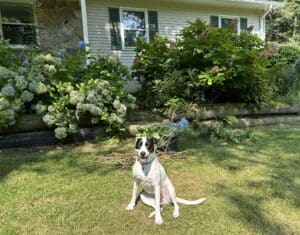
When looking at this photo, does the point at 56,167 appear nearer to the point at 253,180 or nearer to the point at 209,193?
the point at 209,193

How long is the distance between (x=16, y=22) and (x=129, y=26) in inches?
136

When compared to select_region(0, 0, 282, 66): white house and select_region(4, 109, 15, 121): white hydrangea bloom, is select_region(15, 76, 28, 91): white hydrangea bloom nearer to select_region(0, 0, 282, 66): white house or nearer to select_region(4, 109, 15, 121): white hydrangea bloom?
select_region(4, 109, 15, 121): white hydrangea bloom

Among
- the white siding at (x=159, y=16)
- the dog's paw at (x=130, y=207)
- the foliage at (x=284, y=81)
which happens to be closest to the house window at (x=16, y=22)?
the white siding at (x=159, y=16)

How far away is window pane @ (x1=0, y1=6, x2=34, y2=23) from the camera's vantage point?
1056 cm

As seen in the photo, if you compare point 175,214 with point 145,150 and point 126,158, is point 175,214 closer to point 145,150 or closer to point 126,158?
point 145,150

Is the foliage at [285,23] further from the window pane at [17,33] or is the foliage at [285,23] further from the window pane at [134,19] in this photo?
the window pane at [17,33]

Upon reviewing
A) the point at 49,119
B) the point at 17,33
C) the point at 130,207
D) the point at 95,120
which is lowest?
the point at 130,207

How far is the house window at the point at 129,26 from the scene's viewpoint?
11633 millimetres

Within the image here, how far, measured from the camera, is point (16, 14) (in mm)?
10672

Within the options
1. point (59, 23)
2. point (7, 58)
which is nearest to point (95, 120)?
point (7, 58)

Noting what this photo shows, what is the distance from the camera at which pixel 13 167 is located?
4.96 metres

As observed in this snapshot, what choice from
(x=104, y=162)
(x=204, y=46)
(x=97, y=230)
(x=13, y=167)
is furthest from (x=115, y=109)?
(x=97, y=230)

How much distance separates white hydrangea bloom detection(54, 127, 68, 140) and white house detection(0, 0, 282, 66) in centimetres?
411

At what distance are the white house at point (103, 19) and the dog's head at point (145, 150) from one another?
6.63 m
